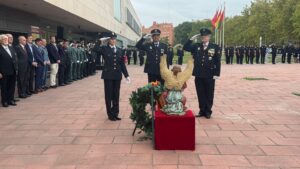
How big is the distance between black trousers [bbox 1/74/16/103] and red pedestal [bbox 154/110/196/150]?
5.34 metres

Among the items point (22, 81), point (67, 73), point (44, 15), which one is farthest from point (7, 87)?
point (44, 15)

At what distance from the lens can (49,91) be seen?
1259 centimetres

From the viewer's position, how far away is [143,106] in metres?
6.16

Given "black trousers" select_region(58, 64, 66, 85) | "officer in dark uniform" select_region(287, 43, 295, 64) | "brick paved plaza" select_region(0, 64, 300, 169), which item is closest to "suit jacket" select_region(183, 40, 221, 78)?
"brick paved plaza" select_region(0, 64, 300, 169)

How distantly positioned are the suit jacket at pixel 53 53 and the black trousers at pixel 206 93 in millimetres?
6761

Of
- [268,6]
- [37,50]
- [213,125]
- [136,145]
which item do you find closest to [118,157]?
[136,145]

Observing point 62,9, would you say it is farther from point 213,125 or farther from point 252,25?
point 252,25

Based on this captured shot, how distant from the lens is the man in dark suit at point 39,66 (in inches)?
460

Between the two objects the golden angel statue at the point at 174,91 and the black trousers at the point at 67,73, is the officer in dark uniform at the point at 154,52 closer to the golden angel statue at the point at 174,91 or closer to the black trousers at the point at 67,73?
the golden angel statue at the point at 174,91

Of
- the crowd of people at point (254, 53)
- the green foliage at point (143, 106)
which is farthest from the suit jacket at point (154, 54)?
the crowd of people at point (254, 53)

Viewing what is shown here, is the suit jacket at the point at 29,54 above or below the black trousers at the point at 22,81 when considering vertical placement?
above

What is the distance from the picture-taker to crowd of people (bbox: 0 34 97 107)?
958 centimetres

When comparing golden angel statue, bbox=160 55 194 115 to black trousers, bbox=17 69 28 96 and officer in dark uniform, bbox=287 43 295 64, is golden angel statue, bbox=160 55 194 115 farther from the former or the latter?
officer in dark uniform, bbox=287 43 295 64

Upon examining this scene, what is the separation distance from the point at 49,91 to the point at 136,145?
292 inches
